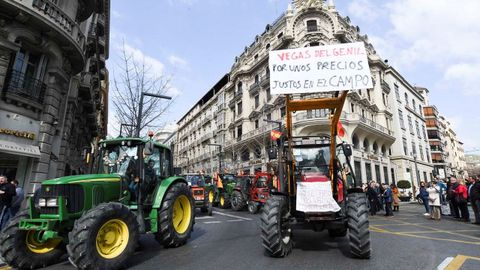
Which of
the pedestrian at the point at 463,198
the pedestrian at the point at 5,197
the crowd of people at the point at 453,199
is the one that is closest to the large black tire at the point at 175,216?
the pedestrian at the point at 5,197

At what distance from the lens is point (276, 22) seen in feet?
117

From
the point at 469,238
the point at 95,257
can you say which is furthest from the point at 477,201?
the point at 95,257

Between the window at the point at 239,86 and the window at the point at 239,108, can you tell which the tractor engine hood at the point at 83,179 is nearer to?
the window at the point at 239,108

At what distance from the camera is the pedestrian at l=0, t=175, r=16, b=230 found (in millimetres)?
7852

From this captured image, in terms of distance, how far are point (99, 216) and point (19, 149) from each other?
902 cm

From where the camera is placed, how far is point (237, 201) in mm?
16562

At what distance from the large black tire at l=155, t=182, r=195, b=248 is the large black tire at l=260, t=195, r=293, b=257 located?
7.47 feet

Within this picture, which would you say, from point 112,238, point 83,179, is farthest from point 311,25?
point 112,238

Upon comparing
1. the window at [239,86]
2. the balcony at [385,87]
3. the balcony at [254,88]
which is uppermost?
the window at [239,86]

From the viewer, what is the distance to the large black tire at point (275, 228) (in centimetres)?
536

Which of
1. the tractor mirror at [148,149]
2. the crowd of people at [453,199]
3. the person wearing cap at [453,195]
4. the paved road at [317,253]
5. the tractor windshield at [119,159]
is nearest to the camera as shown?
the paved road at [317,253]

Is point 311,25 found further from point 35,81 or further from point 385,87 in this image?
point 35,81

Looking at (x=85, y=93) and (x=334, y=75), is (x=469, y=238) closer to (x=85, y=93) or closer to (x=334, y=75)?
(x=334, y=75)

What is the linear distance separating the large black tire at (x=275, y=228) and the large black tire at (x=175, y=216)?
228 centimetres
